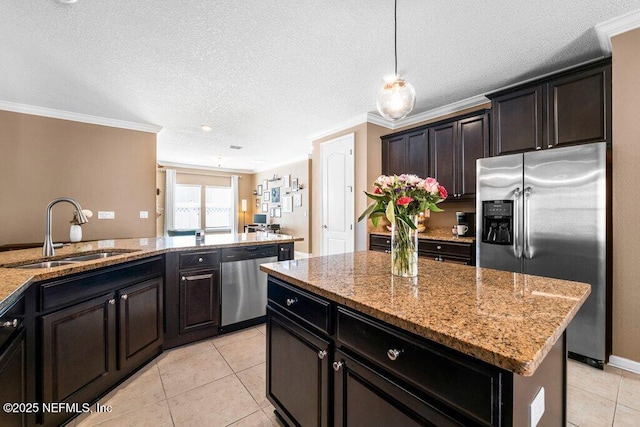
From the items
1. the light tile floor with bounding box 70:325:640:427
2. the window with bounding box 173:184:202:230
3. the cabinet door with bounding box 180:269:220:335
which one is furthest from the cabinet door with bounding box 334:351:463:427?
the window with bounding box 173:184:202:230

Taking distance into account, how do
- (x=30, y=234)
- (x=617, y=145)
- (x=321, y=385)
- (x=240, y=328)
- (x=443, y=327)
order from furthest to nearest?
(x=30, y=234)
(x=240, y=328)
(x=617, y=145)
(x=321, y=385)
(x=443, y=327)

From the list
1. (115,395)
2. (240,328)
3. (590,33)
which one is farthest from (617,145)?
(115,395)

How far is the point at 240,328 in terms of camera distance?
9.45 feet

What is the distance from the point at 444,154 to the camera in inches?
135

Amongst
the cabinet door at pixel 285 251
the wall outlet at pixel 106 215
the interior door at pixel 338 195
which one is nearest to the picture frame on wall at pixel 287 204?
the interior door at pixel 338 195

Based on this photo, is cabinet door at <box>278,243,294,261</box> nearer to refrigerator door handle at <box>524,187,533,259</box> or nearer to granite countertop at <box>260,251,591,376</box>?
granite countertop at <box>260,251,591,376</box>

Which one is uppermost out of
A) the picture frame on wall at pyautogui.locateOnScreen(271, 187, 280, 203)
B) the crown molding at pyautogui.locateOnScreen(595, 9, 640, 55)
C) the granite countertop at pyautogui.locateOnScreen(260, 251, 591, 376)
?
the crown molding at pyautogui.locateOnScreen(595, 9, 640, 55)

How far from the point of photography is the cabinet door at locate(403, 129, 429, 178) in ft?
11.9

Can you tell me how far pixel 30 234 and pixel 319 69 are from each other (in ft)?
13.7

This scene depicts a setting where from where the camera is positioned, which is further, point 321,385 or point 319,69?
point 319,69

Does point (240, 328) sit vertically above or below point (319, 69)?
below

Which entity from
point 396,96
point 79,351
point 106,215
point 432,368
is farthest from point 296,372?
point 106,215

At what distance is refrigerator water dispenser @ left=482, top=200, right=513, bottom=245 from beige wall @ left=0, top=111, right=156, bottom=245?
15.4ft

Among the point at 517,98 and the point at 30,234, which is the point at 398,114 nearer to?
the point at 517,98
